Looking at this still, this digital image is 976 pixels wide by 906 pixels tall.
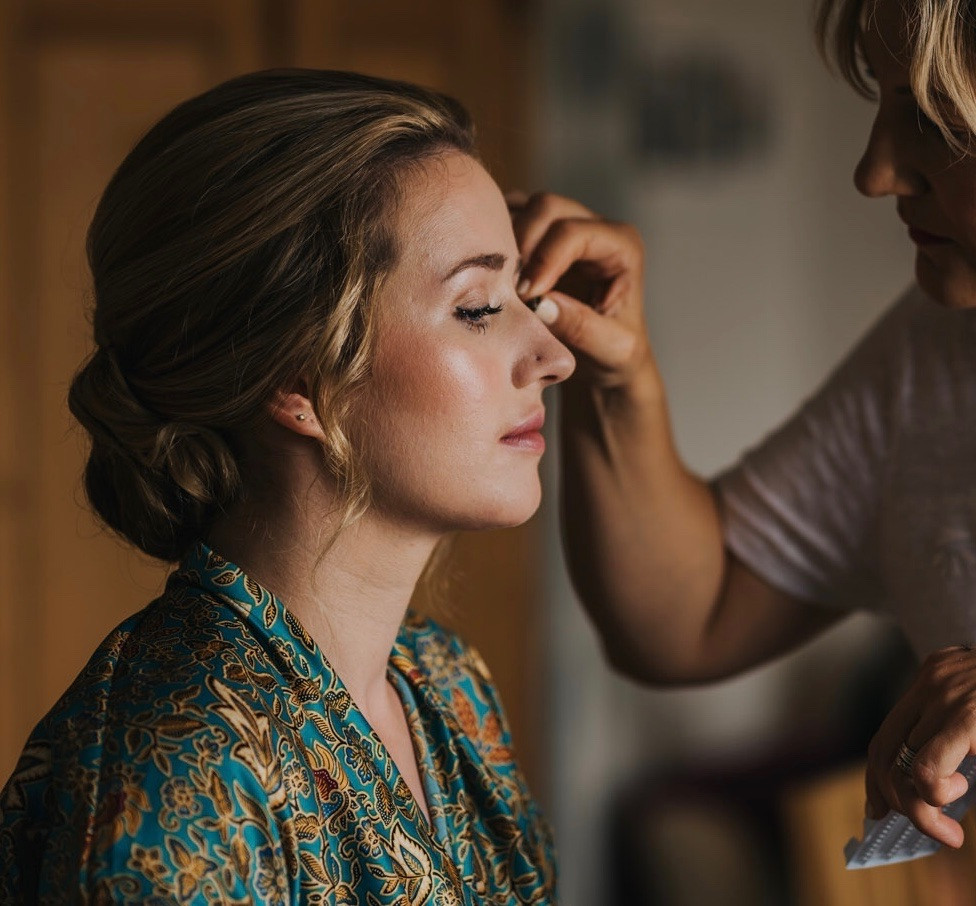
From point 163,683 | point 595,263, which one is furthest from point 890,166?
point 163,683

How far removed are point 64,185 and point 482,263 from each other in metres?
1.98

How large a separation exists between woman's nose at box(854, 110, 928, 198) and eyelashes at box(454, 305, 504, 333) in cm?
37

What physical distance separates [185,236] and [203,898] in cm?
54

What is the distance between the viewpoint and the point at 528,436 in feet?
4.14

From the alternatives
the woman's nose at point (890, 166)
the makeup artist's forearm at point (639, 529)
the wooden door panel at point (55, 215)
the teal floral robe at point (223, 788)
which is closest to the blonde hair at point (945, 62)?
the woman's nose at point (890, 166)

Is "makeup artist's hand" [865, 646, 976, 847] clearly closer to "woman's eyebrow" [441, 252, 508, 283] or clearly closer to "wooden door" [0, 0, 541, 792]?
"woman's eyebrow" [441, 252, 508, 283]

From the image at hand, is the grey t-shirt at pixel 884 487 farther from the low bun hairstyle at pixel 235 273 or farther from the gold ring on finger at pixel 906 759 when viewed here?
the low bun hairstyle at pixel 235 273

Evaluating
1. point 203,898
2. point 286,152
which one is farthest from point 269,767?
point 286,152

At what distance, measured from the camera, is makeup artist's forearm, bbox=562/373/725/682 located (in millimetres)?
1586

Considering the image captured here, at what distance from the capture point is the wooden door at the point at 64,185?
2914mm

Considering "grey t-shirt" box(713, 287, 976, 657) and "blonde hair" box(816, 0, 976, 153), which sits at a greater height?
"blonde hair" box(816, 0, 976, 153)

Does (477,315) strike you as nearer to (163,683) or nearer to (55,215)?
(163,683)

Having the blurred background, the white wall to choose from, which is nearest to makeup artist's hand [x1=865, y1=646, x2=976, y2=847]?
the blurred background

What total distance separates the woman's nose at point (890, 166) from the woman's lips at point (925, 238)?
43 mm
